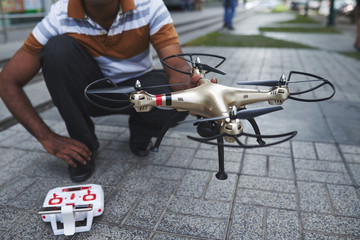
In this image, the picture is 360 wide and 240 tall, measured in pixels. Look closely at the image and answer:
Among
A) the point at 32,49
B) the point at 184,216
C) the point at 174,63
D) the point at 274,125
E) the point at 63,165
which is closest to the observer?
the point at 184,216

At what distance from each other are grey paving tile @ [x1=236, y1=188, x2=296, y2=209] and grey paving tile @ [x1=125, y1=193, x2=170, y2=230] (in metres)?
0.44

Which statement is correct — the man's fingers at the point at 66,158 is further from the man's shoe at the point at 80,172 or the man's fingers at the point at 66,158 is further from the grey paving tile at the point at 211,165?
the grey paving tile at the point at 211,165

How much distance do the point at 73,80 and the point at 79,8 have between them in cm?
42

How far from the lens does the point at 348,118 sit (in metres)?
3.23

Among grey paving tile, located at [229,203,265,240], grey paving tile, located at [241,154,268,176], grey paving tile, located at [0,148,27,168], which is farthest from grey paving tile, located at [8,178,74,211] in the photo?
grey paving tile, located at [241,154,268,176]

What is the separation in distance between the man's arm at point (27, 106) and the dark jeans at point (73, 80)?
0.09 m

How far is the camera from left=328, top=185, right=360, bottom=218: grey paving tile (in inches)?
70.4

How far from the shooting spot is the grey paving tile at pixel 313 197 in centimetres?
182

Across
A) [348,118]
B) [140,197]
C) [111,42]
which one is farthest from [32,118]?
[348,118]

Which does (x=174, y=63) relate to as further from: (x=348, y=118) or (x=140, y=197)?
(x=348, y=118)

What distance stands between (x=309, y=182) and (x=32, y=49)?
1.91 metres

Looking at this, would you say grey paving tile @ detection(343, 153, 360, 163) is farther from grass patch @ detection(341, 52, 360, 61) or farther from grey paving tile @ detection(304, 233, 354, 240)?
grass patch @ detection(341, 52, 360, 61)

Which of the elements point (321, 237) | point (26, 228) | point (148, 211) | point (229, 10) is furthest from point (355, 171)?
point (229, 10)

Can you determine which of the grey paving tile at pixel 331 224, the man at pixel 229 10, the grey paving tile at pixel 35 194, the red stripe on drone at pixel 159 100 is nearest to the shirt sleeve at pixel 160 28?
the red stripe on drone at pixel 159 100
